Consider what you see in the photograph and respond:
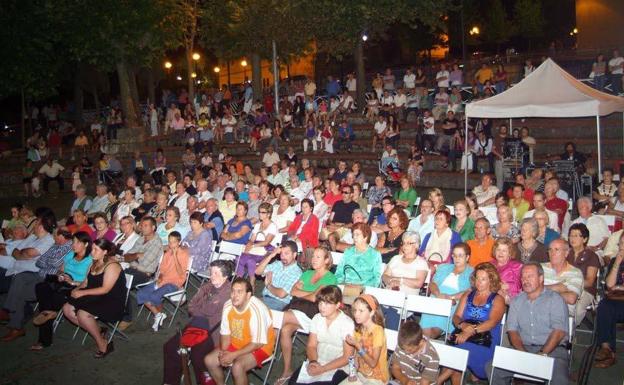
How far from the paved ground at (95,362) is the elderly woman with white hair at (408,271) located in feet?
4.10

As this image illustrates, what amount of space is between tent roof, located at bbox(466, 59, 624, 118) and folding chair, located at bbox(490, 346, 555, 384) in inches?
266

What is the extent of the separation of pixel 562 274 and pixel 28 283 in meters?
6.18

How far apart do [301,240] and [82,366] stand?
3.21 m

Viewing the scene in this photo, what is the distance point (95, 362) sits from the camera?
6195 mm

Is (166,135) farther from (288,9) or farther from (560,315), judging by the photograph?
(560,315)

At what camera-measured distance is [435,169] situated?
15711mm

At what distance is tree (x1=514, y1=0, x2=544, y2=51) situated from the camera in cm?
3709

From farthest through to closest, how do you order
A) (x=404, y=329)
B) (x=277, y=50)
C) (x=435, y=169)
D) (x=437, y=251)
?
1. (x=277, y=50)
2. (x=435, y=169)
3. (x=437, y=251)
4. (x=404, y=329)

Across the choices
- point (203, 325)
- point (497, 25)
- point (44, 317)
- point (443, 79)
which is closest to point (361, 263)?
point (203, 325)

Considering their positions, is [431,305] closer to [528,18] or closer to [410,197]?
[410,197]

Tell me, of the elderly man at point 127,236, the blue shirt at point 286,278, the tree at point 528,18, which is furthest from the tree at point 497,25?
the blue shirt at point 286,278

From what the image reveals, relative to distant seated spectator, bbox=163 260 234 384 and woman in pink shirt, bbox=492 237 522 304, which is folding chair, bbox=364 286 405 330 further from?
distant seated spectator, bbox=163 260 234 384

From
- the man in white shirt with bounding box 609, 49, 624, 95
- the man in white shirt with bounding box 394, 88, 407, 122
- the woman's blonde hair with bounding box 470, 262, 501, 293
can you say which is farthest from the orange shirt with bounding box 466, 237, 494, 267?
the man in white shirt with bounding box 394, 88, 407, 122

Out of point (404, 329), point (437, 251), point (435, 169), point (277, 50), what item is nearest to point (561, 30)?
point (277, 50)
